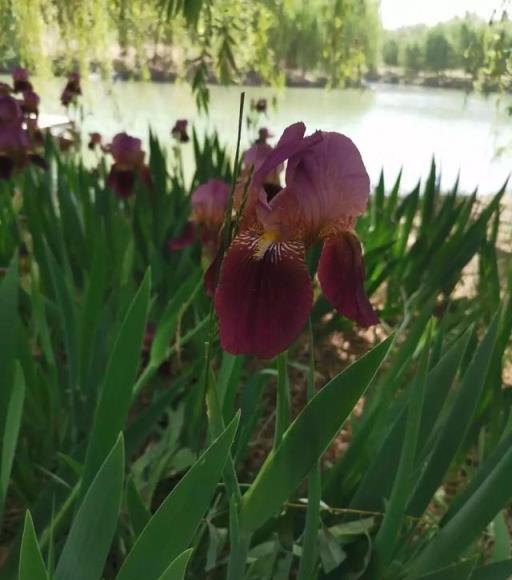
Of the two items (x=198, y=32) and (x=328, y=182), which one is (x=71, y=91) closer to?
(x=198, y=32)

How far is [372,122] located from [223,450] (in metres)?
7.80

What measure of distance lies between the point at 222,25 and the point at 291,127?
1.75 m

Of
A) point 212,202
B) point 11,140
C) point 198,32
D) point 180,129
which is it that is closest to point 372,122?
point 180,129

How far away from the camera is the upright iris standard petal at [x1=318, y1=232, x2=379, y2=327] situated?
1.87 ft

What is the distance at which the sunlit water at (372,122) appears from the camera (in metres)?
5.25

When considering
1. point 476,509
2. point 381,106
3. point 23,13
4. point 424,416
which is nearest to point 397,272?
point 424,416

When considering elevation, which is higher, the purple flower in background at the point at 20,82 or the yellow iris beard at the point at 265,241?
the yellow iris beard at the point at 265,241

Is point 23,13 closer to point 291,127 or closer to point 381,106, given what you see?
point 291,127

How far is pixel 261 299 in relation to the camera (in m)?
0.52

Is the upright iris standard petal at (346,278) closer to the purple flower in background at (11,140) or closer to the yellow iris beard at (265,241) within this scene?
the yellow iris beard at (265,241)

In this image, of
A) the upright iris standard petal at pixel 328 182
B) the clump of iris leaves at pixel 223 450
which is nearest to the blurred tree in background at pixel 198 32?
the clump of iris leaves at pixel 223 450

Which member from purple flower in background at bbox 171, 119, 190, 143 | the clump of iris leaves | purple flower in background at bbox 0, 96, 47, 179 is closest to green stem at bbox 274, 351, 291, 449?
the clump of iris leaves

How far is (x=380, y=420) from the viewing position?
0.89 meters

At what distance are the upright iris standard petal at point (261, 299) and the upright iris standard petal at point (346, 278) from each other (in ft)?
A: 0.14
